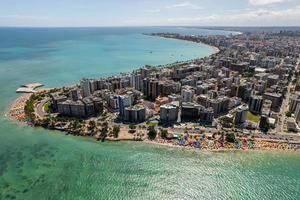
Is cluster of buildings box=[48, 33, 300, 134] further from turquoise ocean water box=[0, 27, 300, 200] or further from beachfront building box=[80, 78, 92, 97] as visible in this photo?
turquoise ocean water box=[0, 27, 300, 200]

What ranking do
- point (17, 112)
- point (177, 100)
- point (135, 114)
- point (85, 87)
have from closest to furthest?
point (135, 114)
point (17, 112)
point (177, 100)
point (85, 87)

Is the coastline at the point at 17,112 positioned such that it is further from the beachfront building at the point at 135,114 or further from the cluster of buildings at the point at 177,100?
the beachfront building at the point at 135,114

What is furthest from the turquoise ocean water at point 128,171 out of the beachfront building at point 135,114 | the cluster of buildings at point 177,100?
the cluster of buildings at point 177,100

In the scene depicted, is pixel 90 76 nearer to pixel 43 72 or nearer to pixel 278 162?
pixel 43 72

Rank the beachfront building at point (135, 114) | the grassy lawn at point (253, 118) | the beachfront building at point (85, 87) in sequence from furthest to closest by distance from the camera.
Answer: the beachfront building at point (85, 87) < the grassy lawn at point (253, 118) < the beachfront building at point (135, 114)

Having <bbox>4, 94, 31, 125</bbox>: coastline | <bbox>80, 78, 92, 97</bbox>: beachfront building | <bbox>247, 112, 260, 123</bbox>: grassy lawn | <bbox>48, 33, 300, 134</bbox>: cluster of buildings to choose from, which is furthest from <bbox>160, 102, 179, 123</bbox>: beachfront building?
<bbox>4, 94, 31, 125</bbox>: coastline

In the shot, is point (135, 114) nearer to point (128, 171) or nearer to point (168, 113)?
point (168, 113)

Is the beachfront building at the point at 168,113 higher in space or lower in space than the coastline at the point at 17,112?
higher

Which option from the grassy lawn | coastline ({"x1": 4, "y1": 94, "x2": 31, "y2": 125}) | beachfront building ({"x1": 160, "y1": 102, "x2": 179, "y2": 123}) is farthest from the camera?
coastline ({"x1": 4, "y1": 94, "x2": 31, "y2": 125})

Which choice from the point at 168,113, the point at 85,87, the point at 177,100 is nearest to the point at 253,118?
the point at 177,100

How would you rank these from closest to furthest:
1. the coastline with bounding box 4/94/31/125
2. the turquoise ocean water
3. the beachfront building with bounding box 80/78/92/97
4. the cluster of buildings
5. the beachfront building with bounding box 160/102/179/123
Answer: the turquoise ocean water → the beachfront building with bounding box 160/102/179/123 → the cluster of buildings → the coastline with bounding box 4/94/31/125 → the beachfront building with bounding box 80/78/92/97

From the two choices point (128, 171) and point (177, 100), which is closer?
point (128, 171)
